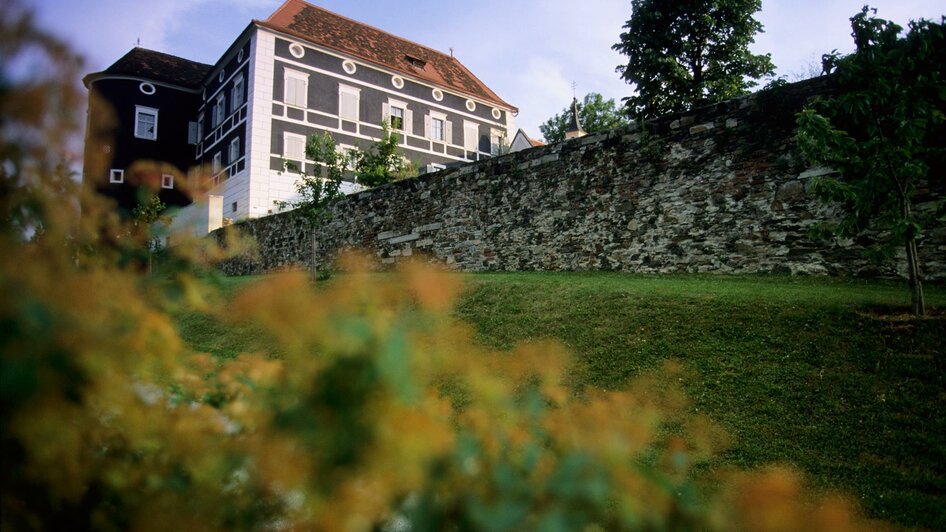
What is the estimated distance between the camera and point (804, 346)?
5.00 metres

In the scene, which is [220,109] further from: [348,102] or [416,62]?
[416,62]

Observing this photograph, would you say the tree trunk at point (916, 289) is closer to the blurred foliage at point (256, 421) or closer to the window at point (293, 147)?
the blurred foliage at point (256, 421)

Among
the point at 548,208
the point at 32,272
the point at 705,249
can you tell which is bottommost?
the point at 32,272

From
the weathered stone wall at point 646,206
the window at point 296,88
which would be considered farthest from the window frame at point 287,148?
the weathered stone wall at point 646,206

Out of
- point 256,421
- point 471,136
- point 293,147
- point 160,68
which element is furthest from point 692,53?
point 160,68

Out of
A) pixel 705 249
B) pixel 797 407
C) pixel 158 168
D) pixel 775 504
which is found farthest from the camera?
pixel 705 249

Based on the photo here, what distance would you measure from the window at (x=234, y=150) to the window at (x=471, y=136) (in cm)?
1023

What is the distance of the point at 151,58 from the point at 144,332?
29.8 meters

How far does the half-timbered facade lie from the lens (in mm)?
20359

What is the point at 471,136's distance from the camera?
1050 inches

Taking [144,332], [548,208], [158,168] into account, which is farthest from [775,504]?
[548,208]

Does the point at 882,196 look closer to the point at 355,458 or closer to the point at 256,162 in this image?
the point at 355,458

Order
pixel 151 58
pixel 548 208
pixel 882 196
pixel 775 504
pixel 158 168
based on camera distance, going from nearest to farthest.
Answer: pixel 775 504 < pixel 158 168 < pixel 882 196 < pixel 548 208 < pixel 151 58

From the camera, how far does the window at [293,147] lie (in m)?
20.9
